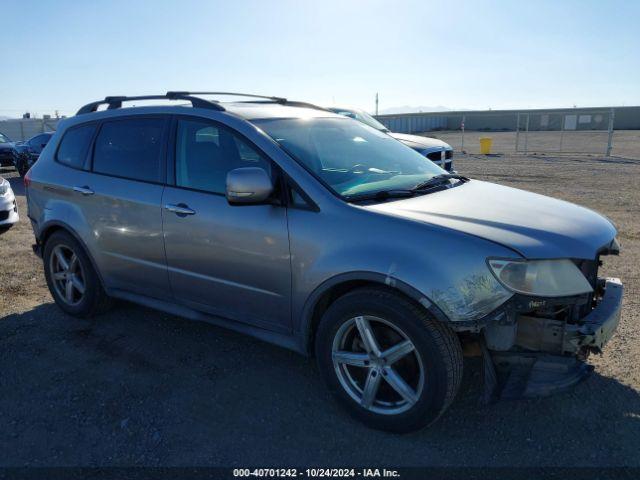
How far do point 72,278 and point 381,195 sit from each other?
3.08m

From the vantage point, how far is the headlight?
9.08 ft

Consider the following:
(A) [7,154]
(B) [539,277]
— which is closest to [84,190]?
(B) [539,277]

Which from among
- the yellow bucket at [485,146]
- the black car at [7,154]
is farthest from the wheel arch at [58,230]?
the yellow bucket at [485,146]

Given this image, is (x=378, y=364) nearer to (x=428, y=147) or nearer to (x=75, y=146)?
(x=75, y=146)

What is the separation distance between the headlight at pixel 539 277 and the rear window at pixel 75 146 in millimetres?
3650

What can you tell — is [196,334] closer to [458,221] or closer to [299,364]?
[299,364]

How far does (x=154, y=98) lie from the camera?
457 centimetres

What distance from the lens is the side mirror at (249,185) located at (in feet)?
10.6

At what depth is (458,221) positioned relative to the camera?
3.01 m

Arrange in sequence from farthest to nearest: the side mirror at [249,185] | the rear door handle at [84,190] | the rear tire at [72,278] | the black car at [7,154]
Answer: the black car at [7,154] < the rear tire at [72,278] < the rear door handle at [84,190] < the side mirror at [249,185]

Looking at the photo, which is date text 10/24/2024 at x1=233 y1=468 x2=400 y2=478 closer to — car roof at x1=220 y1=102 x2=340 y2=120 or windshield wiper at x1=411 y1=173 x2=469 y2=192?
windshield wiper at x1=411 y1=173 x2=469 y2=192

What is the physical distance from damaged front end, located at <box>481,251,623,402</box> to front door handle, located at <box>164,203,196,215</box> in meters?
2.10

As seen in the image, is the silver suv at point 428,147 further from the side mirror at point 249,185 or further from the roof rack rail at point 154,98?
the side mirror at point 249,185

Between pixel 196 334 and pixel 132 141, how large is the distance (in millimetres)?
1667
